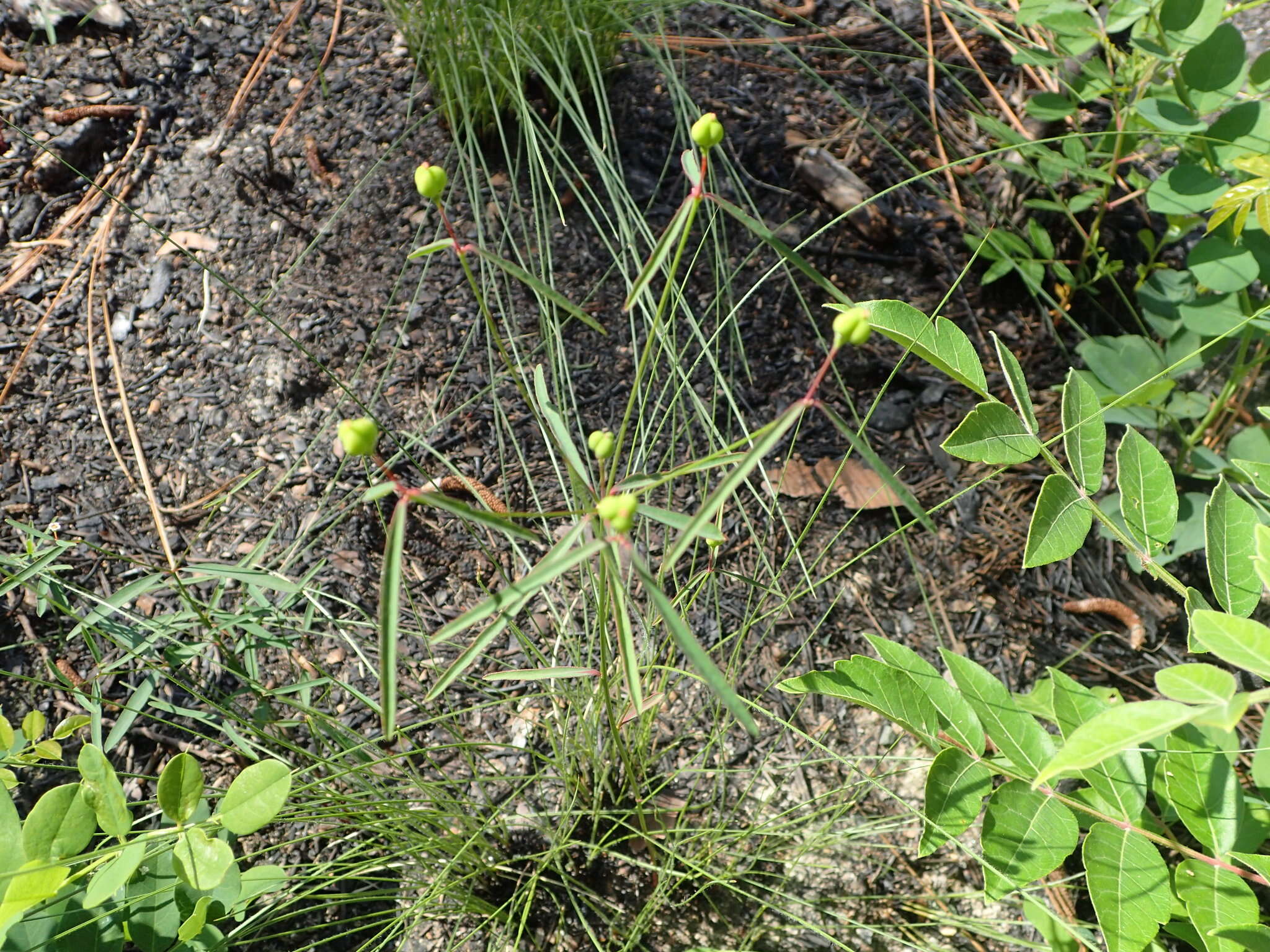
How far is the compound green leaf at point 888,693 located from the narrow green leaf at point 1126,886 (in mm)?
141

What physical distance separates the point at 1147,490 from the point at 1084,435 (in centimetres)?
9

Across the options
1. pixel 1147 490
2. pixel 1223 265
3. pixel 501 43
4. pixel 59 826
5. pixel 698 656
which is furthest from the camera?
pixel 501 43

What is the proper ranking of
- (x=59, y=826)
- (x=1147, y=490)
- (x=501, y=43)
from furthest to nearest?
(x=501, y=43), (x=1147, y=490), (x=59, y=826)

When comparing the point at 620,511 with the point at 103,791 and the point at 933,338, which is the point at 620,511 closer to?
the point at 933,338

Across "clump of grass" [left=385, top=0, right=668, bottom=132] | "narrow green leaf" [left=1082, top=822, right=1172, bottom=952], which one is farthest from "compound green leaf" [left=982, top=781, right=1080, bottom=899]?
"clump of grass" [left=385, top=0, right=668, bottom=132]

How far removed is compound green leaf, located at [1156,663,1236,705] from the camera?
0.48 m

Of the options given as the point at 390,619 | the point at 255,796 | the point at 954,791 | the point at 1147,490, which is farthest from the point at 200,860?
the point at 1147,490

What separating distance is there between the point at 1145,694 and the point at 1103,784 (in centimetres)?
57

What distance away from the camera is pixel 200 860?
0.68 metres

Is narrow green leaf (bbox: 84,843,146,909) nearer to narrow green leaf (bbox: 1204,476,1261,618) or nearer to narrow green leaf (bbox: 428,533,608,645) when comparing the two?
narrow green leaf (bbox: 428,533,608,645)

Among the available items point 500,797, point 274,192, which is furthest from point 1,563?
point 274,192

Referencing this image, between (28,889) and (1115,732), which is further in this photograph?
(28,889)

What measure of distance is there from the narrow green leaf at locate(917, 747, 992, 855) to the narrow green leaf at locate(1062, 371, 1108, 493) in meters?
0.26

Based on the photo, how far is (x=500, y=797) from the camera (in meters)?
1.08
